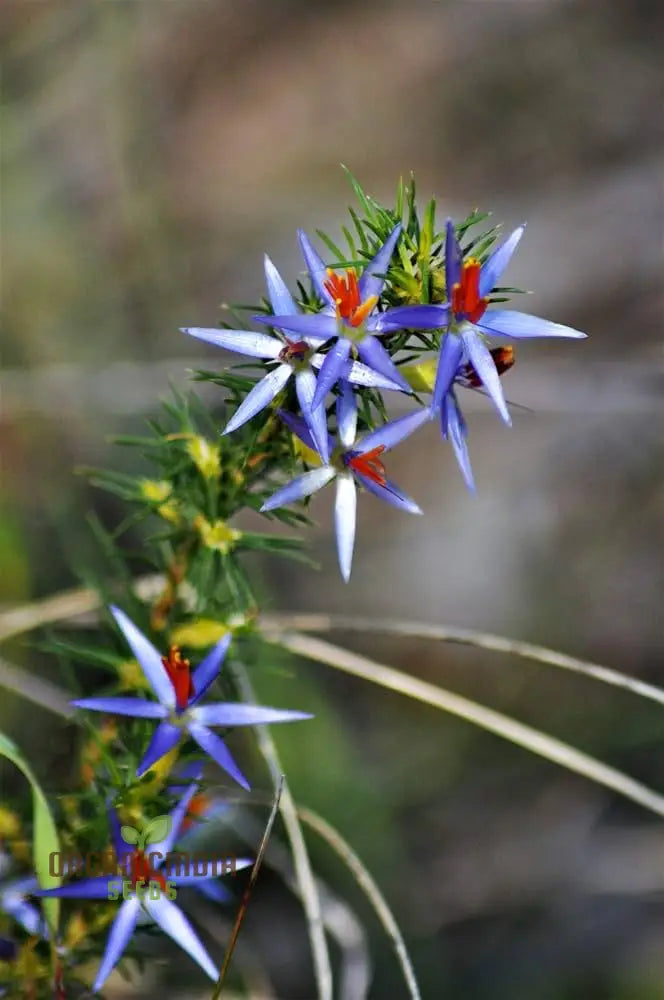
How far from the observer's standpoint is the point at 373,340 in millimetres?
1168

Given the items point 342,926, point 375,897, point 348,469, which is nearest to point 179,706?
point 348,469

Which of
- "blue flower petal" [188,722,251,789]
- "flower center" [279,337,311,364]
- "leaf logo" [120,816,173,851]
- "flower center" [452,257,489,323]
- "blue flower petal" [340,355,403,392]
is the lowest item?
"leaf logo" [120,816,173,851]

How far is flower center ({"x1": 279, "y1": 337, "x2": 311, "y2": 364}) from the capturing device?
1.24m

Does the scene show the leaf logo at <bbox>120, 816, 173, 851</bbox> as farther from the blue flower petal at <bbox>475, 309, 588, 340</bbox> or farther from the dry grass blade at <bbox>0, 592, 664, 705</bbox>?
the blue flower petal at <bbox>475, 309, 588, 340</bbox>

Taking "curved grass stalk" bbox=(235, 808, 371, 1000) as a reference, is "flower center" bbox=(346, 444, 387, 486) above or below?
above

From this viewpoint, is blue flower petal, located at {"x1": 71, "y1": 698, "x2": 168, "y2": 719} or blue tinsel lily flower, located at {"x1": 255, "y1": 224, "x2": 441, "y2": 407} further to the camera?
blue flower petal, located at {"x1": 71, "y1": 698, "x2": 168, "y2": 719}

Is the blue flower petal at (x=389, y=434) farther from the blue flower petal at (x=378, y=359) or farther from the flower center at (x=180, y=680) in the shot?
the flower center at (x=180, y=680)

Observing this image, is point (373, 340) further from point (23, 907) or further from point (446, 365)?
point (23, 907)

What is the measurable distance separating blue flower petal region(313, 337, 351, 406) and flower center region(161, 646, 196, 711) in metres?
0.44

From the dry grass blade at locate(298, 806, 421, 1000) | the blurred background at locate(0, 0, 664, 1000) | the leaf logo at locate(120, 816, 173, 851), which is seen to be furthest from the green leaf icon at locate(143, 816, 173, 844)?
the blurred background at locate(0, 0, 664, 1000)

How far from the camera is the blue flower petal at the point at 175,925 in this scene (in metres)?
1.27

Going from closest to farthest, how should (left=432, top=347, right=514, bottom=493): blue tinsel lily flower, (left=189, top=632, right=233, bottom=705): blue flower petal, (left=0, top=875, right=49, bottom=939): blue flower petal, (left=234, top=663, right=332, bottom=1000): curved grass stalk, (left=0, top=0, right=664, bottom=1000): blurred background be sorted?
1. (left=432, top=347, right=514, bottom=493): blue tinsel lily flower
2. (left=189, top=632, right=233, bottom=705): blue flower petal
3. (left=0, top=875, right=49, bottom=939): blue flower petal
4. (left=234, top=663, right=332, bottom=1000): curved grass stalk
5. (left=0, top=0, right=664, bottom=1000): blurred background

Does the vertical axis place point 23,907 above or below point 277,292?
below

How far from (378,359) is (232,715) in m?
0.56
